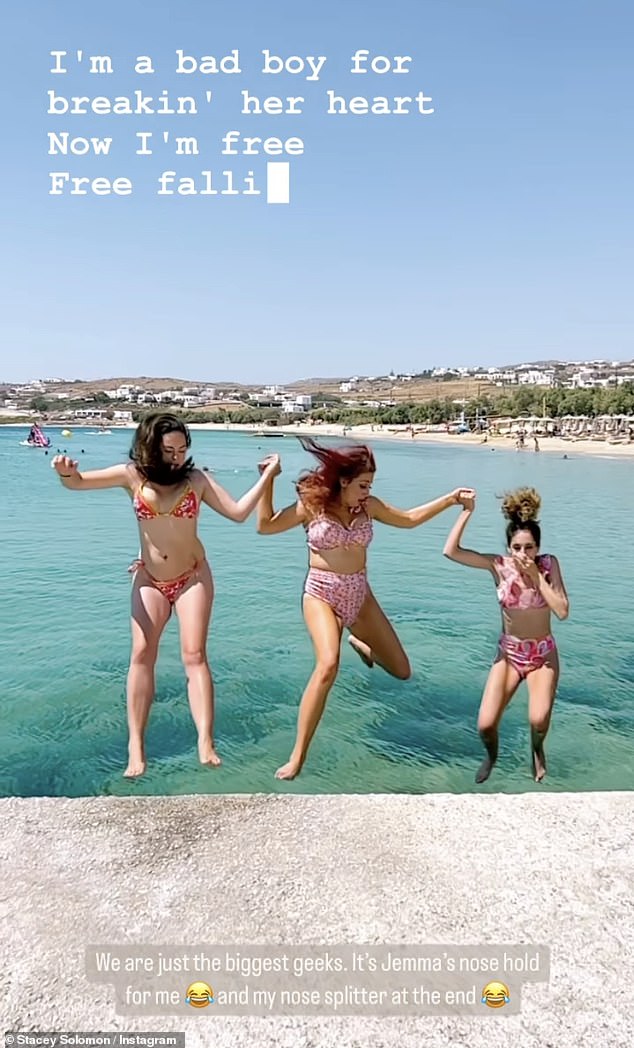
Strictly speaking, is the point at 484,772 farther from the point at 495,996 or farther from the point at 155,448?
the point at 155,448

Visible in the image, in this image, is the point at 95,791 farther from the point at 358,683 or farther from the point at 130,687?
the point at 358,683

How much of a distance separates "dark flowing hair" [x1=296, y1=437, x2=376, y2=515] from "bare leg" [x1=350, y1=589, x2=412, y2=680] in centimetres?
64

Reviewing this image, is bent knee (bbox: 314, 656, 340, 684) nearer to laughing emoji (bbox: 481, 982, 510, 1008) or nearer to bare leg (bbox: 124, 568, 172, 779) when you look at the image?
bare leg (bbox: 124, 568, 172, 779)

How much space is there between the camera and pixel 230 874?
344 cm

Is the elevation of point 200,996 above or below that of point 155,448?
below

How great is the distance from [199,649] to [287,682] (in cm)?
399

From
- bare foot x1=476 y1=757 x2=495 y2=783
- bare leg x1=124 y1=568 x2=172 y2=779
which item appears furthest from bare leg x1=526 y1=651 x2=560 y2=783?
bare leg x1=124 y1=568 x2=172 y2=779

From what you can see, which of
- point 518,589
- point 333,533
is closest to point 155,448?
point 333,533

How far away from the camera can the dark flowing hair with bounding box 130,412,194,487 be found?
4379mm

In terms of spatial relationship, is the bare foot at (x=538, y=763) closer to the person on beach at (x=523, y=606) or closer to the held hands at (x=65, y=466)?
the person on beach at (x=523, y=606)

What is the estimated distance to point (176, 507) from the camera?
4.47m

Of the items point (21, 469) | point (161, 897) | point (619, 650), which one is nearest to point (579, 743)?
point (619, 650)

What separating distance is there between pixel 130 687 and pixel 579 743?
3.89 m

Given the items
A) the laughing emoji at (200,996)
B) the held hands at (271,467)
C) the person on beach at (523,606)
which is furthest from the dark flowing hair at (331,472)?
the laughing emoji at (200,996)
